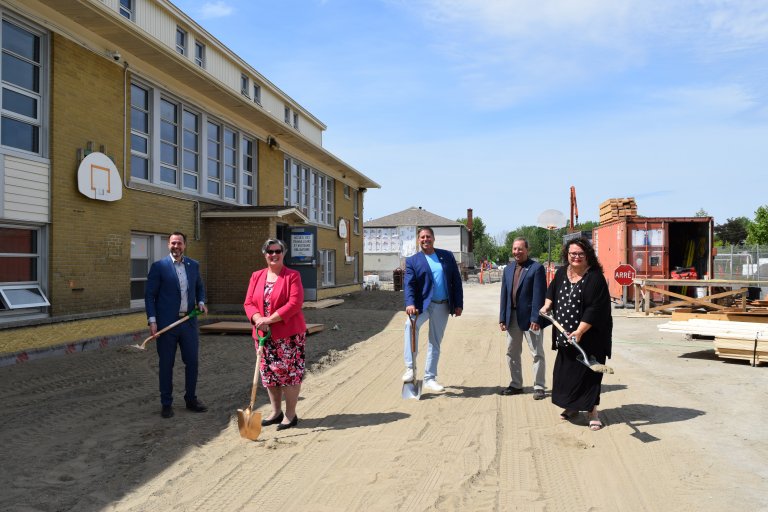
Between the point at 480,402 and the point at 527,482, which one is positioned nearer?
the point at 527,482

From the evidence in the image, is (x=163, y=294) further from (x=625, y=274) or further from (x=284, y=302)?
(x=625, y=274)

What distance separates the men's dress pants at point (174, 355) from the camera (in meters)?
5.96

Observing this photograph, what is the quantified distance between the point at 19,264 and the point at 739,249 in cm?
4050

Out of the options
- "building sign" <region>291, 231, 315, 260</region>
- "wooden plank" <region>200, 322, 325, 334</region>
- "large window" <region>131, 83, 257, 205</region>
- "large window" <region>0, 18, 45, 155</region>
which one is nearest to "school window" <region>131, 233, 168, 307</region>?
"large window" <region>131, 83, 257, 205</region>

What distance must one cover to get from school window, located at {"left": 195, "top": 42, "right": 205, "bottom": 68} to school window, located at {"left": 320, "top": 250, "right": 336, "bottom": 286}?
8928 mm

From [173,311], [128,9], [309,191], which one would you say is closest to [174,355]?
[173,311]

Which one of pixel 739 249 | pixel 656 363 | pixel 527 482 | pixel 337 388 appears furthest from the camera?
pixel 739 249

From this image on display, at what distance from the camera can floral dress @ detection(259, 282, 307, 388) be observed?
541 centimetres

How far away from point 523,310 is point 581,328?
51.5 inches

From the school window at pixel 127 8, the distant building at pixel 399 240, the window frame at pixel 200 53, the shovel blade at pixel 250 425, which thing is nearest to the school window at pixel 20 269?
the shovel blade at pixel 250 425

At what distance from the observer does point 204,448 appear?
503cm

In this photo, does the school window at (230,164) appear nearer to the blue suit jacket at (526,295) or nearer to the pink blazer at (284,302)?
the blue suit jacket at (526,295)

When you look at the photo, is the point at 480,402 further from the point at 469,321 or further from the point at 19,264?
the point at 469,321

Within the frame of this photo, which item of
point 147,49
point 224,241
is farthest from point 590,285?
point 224,241
